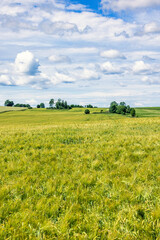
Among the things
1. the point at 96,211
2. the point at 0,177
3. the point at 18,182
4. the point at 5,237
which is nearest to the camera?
the point at 5,237

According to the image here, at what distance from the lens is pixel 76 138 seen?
1127cm

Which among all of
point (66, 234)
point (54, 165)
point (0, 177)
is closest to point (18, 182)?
point (0, 177)

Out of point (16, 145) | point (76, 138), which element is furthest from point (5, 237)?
point (76, 138)

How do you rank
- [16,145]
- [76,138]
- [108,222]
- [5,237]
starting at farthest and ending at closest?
[76,138]
[16,145]
[108,222]
[5,237]

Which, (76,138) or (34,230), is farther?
(76,138)

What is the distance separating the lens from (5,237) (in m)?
3.19

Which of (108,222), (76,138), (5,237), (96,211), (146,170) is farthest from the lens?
(76,138)

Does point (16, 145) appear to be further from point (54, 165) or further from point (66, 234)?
point (66, 234)

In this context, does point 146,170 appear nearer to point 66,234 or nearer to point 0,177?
point 66,234

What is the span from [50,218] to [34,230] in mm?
419

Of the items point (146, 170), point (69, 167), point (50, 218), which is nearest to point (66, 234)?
point (50, 218)

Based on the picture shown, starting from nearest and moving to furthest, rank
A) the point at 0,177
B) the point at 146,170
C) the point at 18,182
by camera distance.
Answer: the point at 18,182
the point at 0,177
the point at 146,170

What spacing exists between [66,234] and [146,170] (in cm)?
386

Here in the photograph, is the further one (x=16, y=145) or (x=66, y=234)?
(x=16, y=145)
